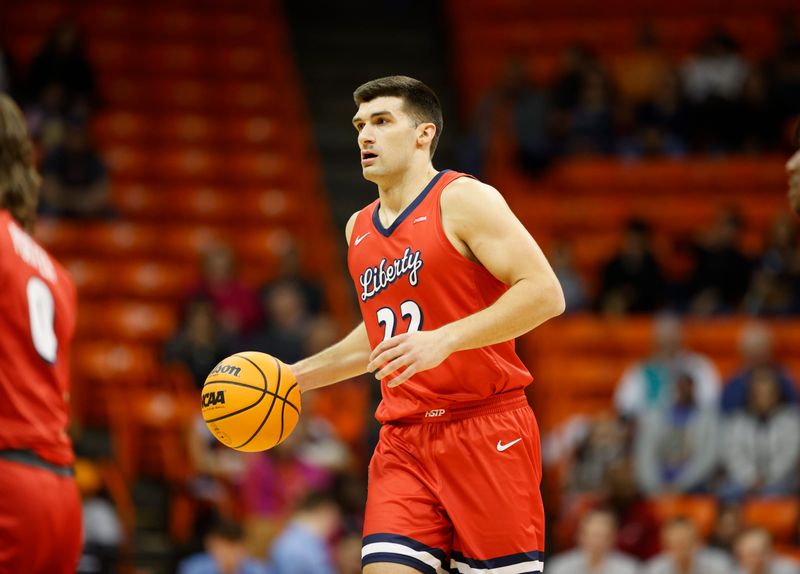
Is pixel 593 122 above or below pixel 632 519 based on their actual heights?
above

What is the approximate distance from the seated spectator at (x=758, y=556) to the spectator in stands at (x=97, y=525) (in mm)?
4741

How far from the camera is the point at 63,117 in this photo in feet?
46.6

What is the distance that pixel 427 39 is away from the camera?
18234mm

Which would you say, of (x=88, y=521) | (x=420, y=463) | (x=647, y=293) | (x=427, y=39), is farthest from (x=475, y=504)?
(x=427, y=39)

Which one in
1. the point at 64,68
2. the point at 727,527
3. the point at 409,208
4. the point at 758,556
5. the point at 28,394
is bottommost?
the point at 758,556

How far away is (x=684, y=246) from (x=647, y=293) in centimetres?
101

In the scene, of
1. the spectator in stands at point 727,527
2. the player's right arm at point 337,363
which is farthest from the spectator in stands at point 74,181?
the player's right arm at point 337,363

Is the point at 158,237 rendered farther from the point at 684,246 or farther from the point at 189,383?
the point at 684,246

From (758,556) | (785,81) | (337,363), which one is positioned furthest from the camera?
(785,81)

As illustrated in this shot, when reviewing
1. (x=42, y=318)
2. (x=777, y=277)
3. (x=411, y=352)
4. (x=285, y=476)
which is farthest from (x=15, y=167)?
(x=777, y=277)

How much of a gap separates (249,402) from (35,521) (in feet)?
3.57

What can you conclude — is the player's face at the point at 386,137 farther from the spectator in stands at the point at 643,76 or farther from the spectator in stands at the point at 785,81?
the spectator in stands at the point at 785,81

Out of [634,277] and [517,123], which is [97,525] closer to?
[634,277]

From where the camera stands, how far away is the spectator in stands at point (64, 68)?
47.8ft
